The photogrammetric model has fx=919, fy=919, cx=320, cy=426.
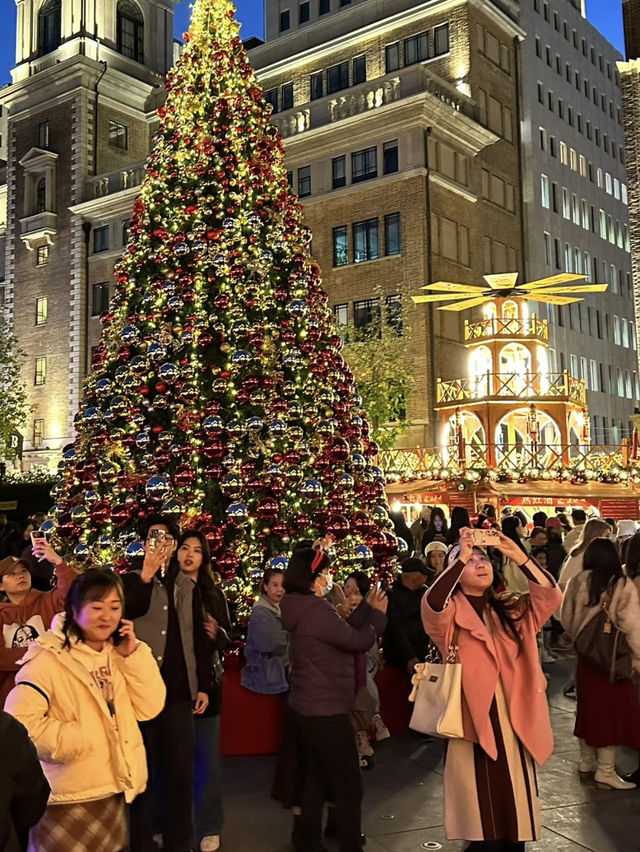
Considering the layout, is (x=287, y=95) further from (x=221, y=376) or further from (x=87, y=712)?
(x=87, y=712)

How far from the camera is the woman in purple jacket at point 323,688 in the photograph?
17.3 ft

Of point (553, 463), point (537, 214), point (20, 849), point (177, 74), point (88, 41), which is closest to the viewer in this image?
point (20, 849)

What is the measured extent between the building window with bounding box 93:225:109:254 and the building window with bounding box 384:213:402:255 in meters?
15.6

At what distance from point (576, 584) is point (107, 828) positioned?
436 centimetres

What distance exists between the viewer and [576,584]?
278 inches

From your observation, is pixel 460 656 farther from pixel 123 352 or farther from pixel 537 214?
pixel 537 214

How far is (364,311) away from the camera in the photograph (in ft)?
115

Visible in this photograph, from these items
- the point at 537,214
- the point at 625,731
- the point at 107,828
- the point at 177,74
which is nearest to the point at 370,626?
the point at 107,828

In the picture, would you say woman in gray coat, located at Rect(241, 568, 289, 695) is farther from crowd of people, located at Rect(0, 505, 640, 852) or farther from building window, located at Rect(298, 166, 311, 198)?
building window, located at Rect(298, 166, 311, 198)

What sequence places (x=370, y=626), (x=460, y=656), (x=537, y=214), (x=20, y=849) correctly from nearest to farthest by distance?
(x=20, y=849) → (x=460, y=656) → (x=370, y=626) → (x=537, y=214)

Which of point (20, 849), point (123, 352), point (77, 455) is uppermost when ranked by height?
point (123, 352)

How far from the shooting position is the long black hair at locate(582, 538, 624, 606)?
6.86 metres

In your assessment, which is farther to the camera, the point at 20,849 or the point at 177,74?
the point at 177,74

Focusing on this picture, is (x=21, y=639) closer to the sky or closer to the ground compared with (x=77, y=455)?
closer to the ground
